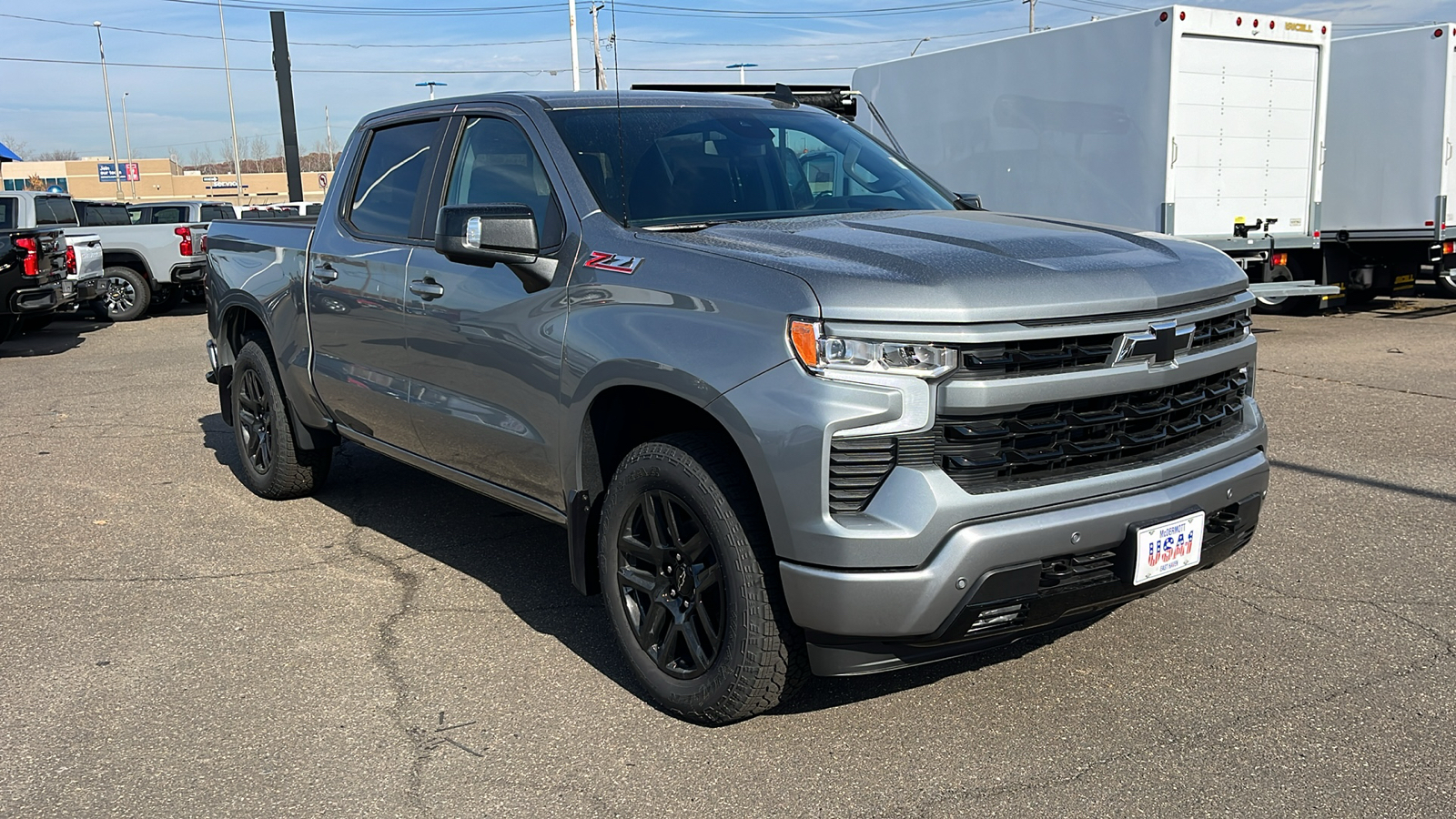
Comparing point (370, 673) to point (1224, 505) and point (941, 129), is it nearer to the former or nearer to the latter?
point (1224, 505)

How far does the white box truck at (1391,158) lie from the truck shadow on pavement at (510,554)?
462 inches

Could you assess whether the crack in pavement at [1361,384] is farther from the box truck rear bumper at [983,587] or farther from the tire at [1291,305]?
the box truck rear bumper at [983,587]

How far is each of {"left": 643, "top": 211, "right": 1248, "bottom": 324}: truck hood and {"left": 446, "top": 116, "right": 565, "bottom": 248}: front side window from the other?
1.74 feet

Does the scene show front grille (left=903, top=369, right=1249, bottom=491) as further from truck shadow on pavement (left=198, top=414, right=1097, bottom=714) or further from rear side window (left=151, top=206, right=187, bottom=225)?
rear side window (left=151, top=206, right=187, bottom=225)

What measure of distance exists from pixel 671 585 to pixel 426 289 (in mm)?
1648

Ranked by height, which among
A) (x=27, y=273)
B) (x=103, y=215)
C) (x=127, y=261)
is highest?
(x=103, y=215)

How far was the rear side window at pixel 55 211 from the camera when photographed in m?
16.9

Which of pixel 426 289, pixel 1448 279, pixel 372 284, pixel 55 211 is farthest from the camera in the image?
pixel 55 211

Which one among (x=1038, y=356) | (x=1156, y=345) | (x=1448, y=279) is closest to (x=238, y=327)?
(x=1038, y=356)

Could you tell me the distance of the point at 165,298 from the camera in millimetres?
18969

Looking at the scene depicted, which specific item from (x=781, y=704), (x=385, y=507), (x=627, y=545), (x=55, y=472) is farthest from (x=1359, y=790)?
(x=55, y=472)

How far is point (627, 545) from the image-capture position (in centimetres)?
373

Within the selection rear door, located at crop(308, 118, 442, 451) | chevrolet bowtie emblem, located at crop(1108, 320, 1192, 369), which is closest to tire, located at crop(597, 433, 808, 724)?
chevrolet bowtie emblem, located at crop(1108, 320, 1192, 369)

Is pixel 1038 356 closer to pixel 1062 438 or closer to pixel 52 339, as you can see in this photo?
pixel 1062 438
